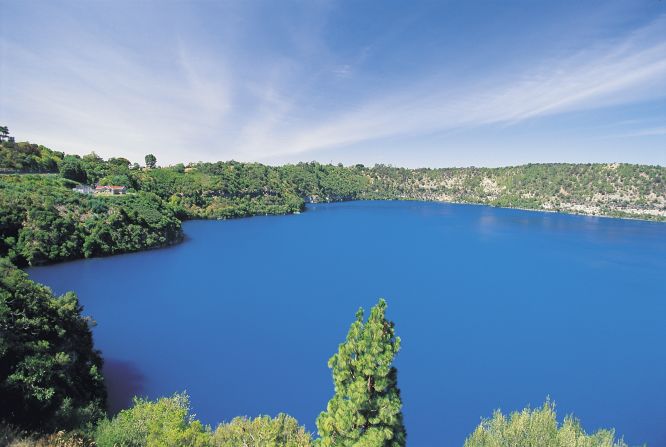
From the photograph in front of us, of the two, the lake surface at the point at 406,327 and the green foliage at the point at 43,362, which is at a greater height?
the green foliage at the point at 43,362

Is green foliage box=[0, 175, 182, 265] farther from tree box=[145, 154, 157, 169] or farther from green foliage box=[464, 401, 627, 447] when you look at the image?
tree box=[145, 154, 157, 169]

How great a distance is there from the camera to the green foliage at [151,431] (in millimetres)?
13953

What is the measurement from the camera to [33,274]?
49.9 m

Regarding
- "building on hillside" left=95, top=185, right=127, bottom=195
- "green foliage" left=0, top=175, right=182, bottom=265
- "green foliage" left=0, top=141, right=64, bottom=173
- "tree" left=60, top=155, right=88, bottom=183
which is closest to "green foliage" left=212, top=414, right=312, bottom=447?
"green foliage" left=0, top=175, right=182, bottom=265

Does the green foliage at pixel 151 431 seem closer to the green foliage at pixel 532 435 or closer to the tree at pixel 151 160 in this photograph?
the green foliage at pixel 532 435

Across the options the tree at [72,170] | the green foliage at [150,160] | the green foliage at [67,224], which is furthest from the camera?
the green foliage at [150,160]

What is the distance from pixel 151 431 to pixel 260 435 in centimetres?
431

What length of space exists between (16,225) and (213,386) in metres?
46.2

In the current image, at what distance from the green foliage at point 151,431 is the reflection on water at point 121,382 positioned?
9655mm

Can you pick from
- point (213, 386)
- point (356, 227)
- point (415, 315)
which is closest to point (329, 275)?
point (415, 315)

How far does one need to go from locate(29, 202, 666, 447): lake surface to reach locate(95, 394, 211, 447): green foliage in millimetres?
9556

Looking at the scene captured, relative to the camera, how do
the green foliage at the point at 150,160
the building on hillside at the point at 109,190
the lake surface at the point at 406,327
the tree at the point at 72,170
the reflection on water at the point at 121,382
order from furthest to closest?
1. the green foliage at the point at 150,160
2. the tree at the point at 72,170
3. the building on hillside at the point at 109,190
4. the lake surface at the point at 406,327
5. the reflection on water at the point at 121,382

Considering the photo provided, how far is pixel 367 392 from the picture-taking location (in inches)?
477

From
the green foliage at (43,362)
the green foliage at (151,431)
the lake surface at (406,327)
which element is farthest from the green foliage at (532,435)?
the green foliage at (43,362)
